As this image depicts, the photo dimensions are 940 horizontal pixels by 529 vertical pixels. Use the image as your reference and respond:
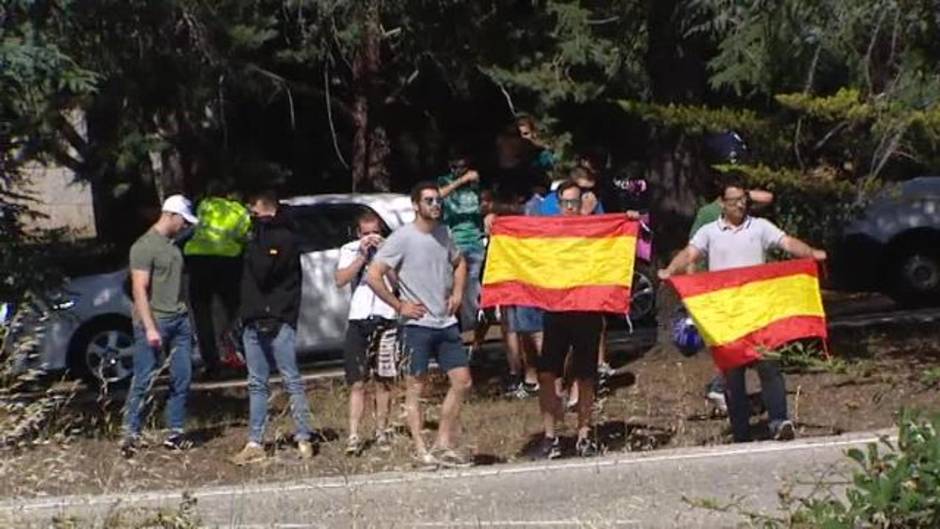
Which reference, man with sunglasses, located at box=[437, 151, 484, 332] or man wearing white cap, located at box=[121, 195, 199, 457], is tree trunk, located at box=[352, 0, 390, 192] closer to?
man with sunglasses, located at box=[437, 151, 484, 332]

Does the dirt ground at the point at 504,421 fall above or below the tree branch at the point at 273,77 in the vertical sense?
below

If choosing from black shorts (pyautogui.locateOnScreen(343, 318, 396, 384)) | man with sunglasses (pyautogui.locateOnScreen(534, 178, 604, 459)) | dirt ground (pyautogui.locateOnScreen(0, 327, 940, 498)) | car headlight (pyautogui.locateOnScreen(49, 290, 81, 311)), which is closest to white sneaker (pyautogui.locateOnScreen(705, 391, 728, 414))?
dirt ground (pyautogui.locateOnScreen(0, 327, 940, 498))

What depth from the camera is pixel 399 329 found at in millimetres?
12016

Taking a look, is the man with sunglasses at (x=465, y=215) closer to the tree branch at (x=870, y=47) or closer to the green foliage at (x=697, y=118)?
the green foliage at (x=697, y=118)

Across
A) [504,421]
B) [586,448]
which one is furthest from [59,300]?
[586,448]

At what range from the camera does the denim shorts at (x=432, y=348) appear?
1132 centimetres

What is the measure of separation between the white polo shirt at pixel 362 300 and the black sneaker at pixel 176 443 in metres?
1.36

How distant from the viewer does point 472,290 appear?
16016 millimetres

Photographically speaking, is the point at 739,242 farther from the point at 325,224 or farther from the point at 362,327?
the point at 325,224

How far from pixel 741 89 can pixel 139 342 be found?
620cm

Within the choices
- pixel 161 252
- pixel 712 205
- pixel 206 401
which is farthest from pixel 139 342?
pixel 712 205

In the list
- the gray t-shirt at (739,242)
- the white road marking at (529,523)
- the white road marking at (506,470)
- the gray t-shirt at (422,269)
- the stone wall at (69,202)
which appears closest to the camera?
the white road marking at (529,523)

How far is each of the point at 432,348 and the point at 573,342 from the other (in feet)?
3.15

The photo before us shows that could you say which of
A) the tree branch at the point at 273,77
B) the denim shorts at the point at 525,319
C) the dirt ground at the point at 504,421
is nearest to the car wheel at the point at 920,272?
the dirt ground at the point at 504,421
